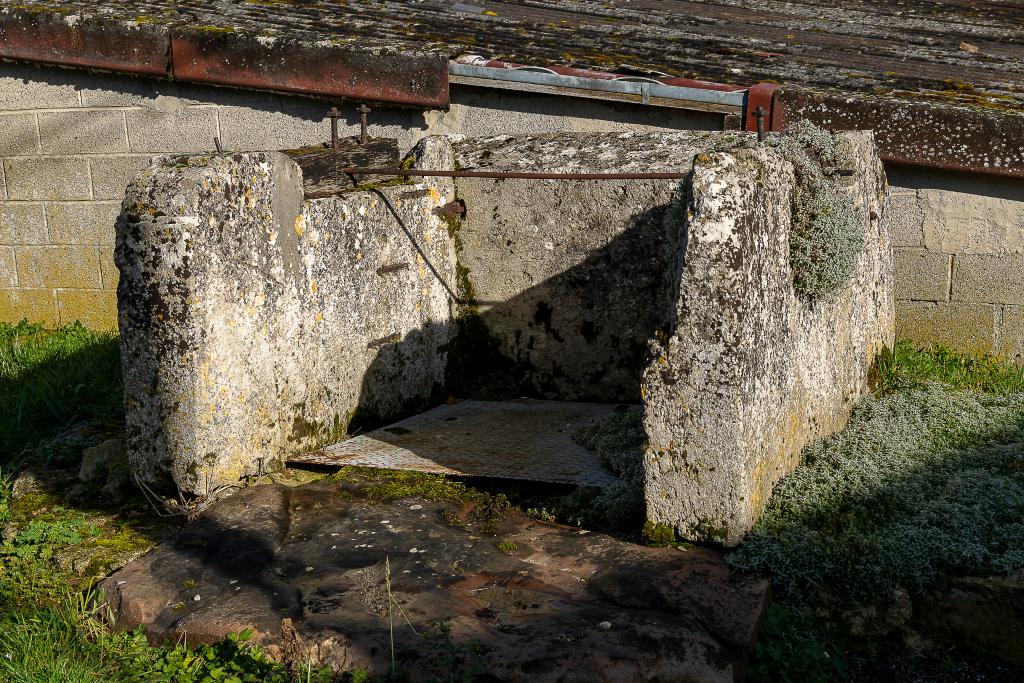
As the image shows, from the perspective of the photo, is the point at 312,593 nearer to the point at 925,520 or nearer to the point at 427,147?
the point at 925,520

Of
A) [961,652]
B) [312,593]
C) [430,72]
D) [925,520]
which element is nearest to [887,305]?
[925,520]

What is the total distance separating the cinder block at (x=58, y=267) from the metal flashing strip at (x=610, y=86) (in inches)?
118

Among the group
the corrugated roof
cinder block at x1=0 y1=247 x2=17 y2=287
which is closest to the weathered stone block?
the corrugated roof

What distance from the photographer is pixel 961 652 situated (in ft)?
11.5

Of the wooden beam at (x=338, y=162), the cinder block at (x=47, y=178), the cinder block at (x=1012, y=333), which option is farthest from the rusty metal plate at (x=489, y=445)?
the cinder block at (x=47, y=178)

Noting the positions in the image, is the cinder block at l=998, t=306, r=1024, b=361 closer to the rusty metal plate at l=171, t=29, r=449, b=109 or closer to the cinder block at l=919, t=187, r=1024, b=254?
the cinder block at l=919, t=187, r=1024, b=254

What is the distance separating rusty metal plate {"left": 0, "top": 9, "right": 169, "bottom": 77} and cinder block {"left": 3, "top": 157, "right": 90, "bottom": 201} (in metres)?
0.71

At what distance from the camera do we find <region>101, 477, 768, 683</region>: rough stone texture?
3.02 meters

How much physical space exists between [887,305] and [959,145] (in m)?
0.88

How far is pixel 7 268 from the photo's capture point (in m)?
7.38

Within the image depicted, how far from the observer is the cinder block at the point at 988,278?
553 centimetres

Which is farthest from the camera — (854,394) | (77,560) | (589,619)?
(854,394)

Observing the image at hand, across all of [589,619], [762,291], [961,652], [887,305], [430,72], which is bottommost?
[961,652]

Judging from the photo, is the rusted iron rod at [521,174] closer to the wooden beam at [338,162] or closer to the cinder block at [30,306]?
the wooden beam at [338,162]
